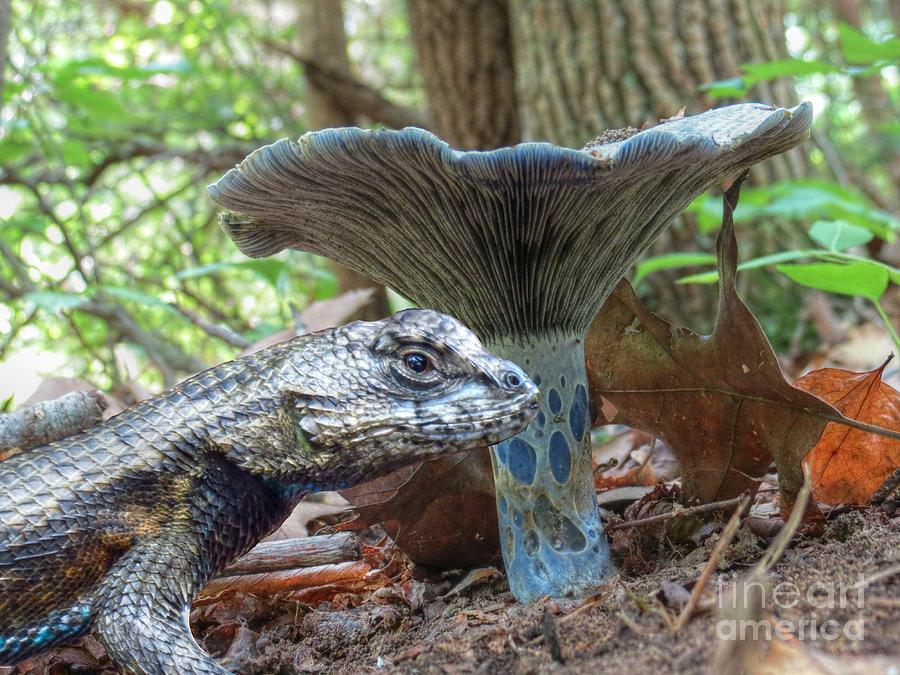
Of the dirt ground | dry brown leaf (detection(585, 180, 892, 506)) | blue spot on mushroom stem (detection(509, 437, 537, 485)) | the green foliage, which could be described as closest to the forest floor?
the dirt ground

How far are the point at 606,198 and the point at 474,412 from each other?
62 cm

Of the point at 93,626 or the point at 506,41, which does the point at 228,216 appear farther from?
the point at 506,41

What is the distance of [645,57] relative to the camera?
525 cm

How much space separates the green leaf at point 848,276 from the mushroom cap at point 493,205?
0.55 meters

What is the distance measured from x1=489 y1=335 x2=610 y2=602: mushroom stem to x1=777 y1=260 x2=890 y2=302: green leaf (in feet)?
2.83

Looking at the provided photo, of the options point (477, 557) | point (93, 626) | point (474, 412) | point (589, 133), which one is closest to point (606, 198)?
point (474, 412)

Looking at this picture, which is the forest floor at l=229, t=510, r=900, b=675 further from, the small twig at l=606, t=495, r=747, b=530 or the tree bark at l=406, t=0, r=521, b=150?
the tree bark at l=406, t=0, r=521, b=150

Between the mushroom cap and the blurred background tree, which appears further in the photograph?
the blurred background tree

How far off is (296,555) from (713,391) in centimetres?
140

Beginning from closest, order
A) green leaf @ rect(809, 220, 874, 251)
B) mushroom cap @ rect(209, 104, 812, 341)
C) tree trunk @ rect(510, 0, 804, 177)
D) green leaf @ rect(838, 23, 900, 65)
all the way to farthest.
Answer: mushroom cap @ rect(209, 104, 812, 341) → green leaf @ rect(809, 220, 874, 251) → green leaf @ rect(838, 23, 900, 65) → tree trunk @ rect(510, 0, 804, 177)

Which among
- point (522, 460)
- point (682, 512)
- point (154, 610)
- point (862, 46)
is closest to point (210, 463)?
point (154, 610)

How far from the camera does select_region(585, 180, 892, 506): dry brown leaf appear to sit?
Result: 2.34 meters

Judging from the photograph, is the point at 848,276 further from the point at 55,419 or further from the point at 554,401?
the point at 55,419

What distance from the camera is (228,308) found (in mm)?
7887
